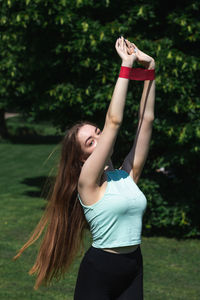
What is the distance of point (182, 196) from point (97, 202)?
17.9 feet

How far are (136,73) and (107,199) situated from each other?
755mm

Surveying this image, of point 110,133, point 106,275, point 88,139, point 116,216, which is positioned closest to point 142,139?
point 88,139

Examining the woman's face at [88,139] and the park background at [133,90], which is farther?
the park background at [133,90]

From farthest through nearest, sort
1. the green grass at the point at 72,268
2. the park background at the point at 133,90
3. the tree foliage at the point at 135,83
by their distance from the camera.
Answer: the tree foliage at the point at 135,83
the park background at the point at 133,90
the green grass at the point at 72,268

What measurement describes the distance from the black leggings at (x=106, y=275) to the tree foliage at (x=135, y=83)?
4.25 meters

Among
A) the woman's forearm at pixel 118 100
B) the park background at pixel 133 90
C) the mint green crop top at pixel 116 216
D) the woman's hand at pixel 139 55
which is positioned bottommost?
the park background at pixel 133 90

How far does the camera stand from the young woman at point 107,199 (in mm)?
2836

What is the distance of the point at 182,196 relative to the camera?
8.20 metres

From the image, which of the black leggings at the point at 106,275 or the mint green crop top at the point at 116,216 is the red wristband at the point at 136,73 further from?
the black leggings at the point at 106,275

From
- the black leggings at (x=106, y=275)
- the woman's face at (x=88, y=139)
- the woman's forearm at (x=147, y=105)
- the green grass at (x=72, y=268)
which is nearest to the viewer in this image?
the black leggings at (x=106, y=275)

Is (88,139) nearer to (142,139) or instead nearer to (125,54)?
(142,139)

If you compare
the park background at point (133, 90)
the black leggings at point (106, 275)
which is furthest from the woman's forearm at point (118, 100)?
the park background at point (133, 90)

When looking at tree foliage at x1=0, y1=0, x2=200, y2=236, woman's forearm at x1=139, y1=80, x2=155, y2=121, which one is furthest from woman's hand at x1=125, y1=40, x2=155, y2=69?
tree foliage at x1=0, y1=0, x2=200, y2=236

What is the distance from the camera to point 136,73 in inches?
119
